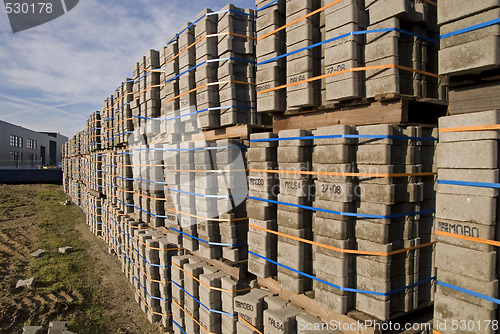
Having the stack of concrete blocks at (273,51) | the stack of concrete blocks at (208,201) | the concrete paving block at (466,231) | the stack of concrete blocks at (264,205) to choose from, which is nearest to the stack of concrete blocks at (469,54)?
the concrete paving block at (466,231)

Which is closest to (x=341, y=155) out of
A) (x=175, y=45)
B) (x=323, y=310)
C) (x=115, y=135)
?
(x=323, y=310)

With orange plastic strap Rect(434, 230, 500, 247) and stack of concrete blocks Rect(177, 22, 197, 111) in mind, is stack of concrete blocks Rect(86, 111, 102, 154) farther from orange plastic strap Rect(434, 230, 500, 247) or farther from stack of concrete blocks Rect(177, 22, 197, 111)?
orange plastic strap Rect(434, 230, 500, 247)

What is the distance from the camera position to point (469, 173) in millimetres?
2990

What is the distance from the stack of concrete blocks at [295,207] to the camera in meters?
4.41

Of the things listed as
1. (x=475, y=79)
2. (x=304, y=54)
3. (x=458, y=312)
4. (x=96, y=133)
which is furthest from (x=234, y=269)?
(x=96, y=133)

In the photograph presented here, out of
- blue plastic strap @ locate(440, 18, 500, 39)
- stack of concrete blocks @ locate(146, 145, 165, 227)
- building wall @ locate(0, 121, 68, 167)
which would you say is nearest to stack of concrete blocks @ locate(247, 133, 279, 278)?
blue plastic strap @ locate(440, 18, 500, 39)

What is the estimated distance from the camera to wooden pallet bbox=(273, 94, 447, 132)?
147 inches

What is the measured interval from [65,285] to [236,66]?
9.33 m

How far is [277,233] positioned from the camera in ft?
15.7

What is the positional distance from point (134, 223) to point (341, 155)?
8.70m

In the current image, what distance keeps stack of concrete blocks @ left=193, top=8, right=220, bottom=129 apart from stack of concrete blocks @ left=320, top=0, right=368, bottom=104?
9.50 feet

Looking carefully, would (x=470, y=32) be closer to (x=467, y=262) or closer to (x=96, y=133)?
(x=467, y=262)

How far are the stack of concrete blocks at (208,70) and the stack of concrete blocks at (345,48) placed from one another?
289 cm

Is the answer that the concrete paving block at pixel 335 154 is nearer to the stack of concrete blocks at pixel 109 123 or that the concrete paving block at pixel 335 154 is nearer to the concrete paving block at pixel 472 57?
the concrete paving block at pixel 472 57
